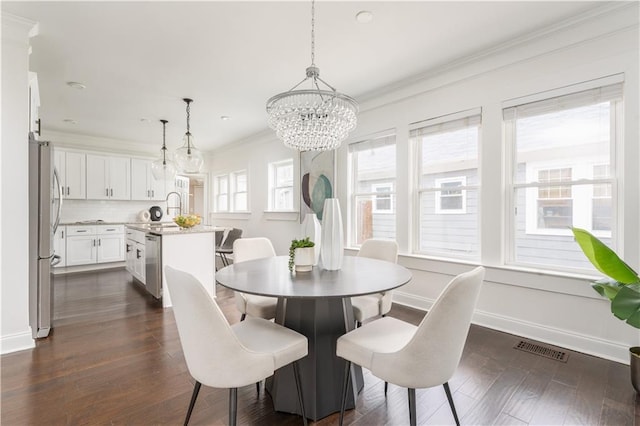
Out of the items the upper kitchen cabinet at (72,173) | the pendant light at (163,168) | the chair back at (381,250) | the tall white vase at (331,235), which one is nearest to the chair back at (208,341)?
the tall white vase at (331,235)

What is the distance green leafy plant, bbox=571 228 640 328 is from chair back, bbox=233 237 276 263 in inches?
92.2

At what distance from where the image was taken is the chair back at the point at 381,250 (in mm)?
2701

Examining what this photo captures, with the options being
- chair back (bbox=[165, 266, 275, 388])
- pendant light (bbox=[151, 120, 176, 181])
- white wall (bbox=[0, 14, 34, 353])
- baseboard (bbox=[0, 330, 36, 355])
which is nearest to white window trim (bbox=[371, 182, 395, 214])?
chair back (bbox=[165, 266, 275, 388])

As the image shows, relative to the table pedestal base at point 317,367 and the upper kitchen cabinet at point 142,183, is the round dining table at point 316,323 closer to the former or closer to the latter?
the table pedestal base at point 317,367

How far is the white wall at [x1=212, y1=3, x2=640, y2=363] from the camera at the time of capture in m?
2.24

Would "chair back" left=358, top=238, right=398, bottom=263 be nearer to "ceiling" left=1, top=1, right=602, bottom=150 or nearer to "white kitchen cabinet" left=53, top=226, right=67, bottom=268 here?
"ceiling" left=1, top=1, right=602, bottom=150

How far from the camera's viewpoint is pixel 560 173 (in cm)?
263

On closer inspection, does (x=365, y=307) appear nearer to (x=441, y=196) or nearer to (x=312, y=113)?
(x=312, y=113)

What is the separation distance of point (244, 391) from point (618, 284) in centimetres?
249

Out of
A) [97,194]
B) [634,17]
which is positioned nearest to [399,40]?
[634,17]

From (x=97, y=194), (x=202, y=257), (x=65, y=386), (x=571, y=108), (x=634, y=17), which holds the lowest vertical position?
(x=65, y=386)

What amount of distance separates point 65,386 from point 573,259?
400 cm

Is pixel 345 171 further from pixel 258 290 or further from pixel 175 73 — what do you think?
pixel 258 290

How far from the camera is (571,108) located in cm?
255
